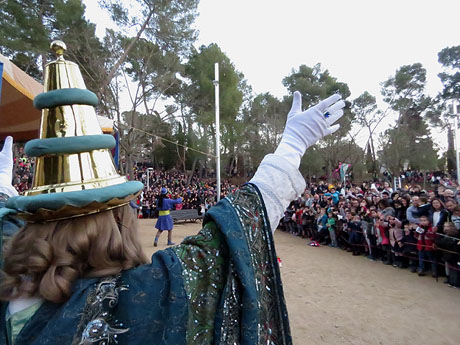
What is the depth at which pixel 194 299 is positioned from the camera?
805 mm

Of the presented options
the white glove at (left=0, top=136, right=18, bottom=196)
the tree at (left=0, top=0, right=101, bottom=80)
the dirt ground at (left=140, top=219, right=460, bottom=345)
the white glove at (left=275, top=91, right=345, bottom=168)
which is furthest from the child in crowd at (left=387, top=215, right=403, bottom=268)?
the tree at (left=0, top=0, right=101, bottom=80)

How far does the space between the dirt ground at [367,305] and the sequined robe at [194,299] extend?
167cm

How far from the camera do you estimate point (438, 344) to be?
3.29 m

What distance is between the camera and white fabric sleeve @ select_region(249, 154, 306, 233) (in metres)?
1.00

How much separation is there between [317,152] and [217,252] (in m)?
28.1

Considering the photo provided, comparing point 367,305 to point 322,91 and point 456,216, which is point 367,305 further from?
point 322,91

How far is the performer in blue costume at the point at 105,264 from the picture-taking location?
0.76 m

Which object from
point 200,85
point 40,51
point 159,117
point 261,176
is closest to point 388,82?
point 200,85

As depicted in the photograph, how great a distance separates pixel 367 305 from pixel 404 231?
2.72m

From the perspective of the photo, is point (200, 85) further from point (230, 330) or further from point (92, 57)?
point (230, 330)

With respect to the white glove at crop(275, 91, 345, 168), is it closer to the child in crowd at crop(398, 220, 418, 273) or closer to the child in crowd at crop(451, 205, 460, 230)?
the child in crowd at crop(451, 205, 460, 230)

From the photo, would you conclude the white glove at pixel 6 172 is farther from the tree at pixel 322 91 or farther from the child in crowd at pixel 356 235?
the tree at pixel 322 91

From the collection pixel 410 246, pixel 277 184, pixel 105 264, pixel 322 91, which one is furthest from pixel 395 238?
pixel 322 91

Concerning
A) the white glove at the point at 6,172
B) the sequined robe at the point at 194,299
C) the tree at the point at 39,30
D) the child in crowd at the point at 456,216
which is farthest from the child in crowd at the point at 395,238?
the tree at the point at 39,30
